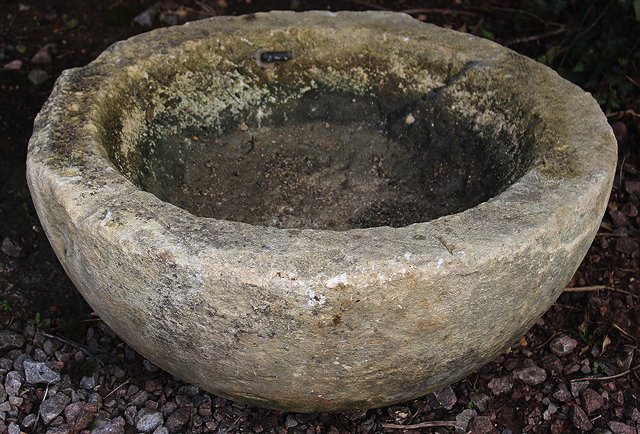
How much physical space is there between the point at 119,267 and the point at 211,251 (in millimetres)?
236

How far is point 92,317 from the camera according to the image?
2686 mm

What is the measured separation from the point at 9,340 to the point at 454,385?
4.53ft

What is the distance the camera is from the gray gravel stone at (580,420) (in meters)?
2.38

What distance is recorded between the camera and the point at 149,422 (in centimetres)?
235

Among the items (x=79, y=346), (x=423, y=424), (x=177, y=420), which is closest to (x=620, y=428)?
(x=423, y=424)

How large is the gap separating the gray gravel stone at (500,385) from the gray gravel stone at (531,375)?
0.11 ft

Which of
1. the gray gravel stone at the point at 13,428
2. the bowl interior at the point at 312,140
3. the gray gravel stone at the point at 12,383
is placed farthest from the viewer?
the bowl interior at the point at 312,140

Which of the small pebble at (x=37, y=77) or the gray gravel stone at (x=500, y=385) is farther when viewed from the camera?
the small pebble at (x=37, y=77)

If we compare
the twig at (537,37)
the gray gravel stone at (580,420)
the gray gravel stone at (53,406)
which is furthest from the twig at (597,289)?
the gray gravel stone at (53,406)

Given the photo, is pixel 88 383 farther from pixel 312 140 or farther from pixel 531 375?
pixel 531 375

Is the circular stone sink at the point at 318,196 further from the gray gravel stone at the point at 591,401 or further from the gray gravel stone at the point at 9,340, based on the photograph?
the gray gravel stone at the point at 9,340

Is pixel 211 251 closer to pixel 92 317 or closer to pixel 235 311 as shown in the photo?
pixel 235 311

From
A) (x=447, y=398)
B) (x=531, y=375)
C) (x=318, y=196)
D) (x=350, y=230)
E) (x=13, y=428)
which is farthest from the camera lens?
(x=318, y=196)

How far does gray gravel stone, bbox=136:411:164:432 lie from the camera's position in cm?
234
